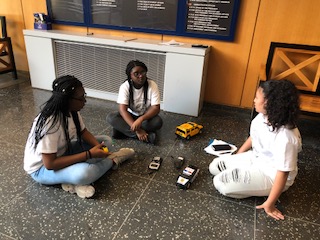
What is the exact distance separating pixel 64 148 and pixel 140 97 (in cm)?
87

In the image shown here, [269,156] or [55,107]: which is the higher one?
[55,107]

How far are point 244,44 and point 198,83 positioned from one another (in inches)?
24.2

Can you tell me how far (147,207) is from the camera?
1.50 meters

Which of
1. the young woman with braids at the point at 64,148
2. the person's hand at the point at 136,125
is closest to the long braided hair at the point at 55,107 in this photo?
the young woman with braids at the point at 64,148

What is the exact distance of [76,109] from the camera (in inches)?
58.7


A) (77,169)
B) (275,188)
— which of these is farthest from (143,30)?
(275,188)

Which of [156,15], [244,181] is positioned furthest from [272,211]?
[156,15]

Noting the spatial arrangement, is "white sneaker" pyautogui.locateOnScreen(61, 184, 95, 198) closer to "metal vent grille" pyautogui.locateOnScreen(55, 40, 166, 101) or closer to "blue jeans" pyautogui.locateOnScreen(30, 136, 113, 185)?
"blue jeans" pyautogui.locateOnScreen(30, 136, 113, 185)

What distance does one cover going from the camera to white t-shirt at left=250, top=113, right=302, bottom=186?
1.32 metres

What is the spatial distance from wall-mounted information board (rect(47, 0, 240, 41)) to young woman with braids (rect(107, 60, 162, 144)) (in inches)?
36.5

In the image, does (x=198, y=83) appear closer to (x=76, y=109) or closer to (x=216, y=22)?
(x=216, y=22)

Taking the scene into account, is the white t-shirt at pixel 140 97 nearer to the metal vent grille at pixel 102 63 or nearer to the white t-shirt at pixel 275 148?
the metal vent grille at pixel 102 63

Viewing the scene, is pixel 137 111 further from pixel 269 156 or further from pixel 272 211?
pixel 272 211

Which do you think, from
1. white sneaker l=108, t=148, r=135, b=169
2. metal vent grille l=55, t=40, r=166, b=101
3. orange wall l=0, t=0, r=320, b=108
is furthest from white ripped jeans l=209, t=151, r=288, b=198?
metal vent grille l=55, t=40, r=166, b=101
